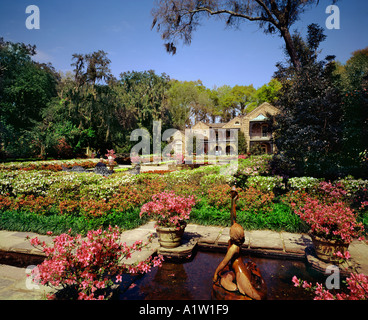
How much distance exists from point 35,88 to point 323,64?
3598cm

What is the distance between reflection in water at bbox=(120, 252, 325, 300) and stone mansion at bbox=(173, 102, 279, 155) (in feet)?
105

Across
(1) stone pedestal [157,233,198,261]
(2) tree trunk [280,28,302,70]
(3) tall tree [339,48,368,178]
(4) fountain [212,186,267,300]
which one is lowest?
(1) stone pedestal [157,233,198,261]

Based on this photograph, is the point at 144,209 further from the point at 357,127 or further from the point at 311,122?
the point at 357,127

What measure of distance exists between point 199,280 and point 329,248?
233 cm

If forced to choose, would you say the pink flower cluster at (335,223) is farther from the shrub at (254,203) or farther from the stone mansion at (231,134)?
the stone mansion at (231,134)

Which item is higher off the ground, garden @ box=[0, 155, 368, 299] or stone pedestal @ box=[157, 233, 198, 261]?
garden @ box=[0, 155, 368, 299]

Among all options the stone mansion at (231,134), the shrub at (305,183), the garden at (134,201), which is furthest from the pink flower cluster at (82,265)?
the stone mansion at (231,134)

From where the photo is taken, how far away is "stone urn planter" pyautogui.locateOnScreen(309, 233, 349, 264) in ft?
12.3

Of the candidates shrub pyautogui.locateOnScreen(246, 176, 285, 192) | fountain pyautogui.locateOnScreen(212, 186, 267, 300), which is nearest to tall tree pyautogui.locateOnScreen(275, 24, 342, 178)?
shrub pyautogui.locateOnScreen(246, 176, 285, 192)

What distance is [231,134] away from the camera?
41531 mm

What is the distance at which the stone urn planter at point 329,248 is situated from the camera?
3736 mm

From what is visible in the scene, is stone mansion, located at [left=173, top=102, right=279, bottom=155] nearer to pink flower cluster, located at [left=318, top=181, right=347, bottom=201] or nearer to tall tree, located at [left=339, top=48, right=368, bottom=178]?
tall tree, located at [left=339, top=48, right=368, bottom=178]

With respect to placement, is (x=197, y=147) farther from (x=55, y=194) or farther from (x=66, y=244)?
(x=66, y=244)

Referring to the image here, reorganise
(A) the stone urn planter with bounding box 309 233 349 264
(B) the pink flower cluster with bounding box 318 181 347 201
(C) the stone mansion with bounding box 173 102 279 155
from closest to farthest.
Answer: (A) the stone urn planter with bounding box 309 233 349 264, (B) the pink flower cluster with bounding box 318 181 347 201, (C) the stone mansion with bounding box 173 102 279 155
